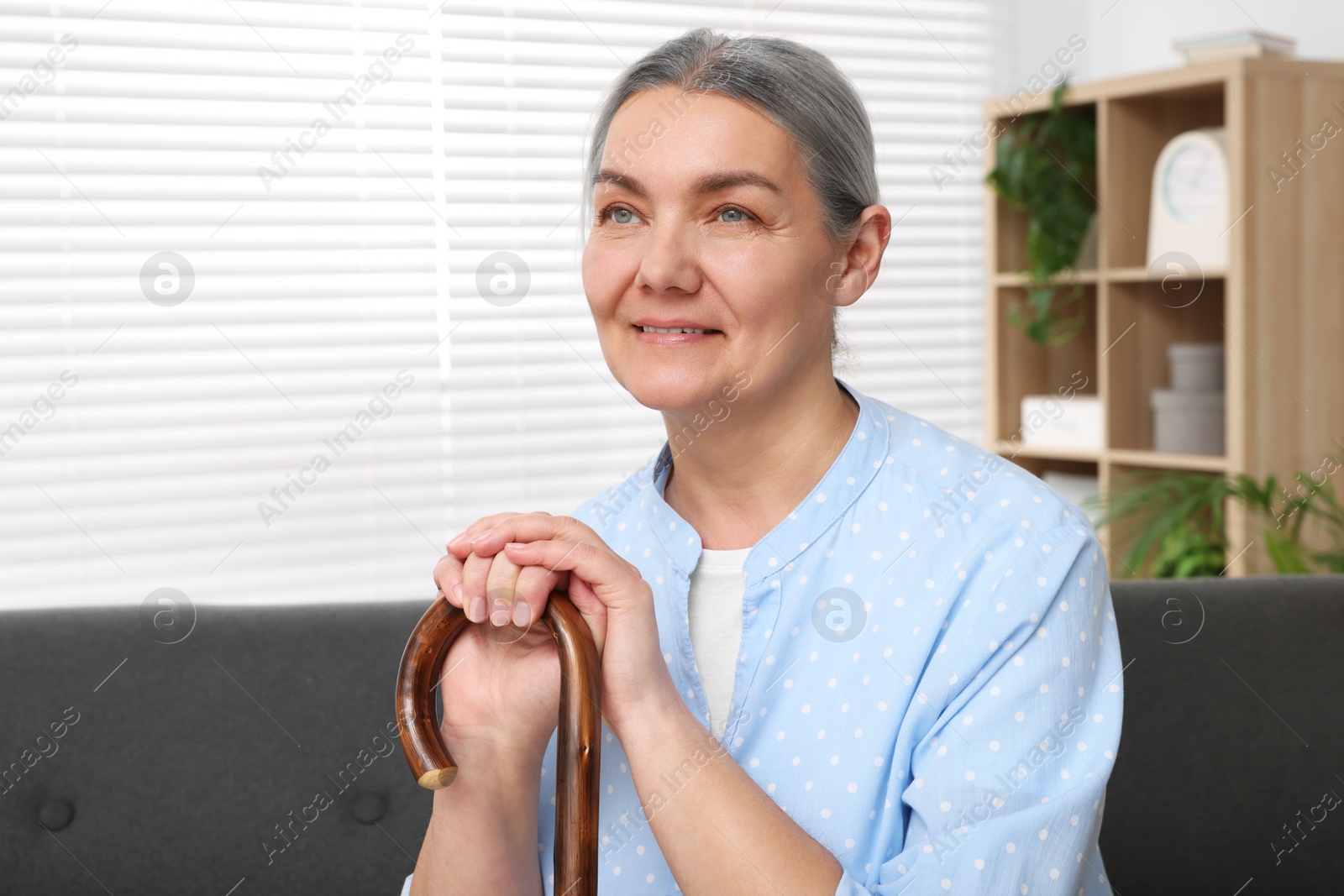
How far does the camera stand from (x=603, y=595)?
107cm

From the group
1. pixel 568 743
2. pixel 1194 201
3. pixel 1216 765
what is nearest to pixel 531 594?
pixel 568 743

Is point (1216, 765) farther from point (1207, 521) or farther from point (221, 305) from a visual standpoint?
point (221, 305)

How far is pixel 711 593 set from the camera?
128 centimetres

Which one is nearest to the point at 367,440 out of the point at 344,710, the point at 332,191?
the point at 332,191

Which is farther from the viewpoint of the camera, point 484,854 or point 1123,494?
point 1123,494

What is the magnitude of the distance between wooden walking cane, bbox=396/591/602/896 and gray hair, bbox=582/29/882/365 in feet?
1.74

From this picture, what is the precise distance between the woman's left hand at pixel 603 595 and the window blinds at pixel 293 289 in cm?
181

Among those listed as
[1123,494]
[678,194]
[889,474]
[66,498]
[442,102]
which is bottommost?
[1123,494]

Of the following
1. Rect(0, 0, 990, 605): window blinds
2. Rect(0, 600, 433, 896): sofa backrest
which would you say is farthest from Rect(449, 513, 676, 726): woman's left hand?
Rect(0, 0, 990, 605): window blinds

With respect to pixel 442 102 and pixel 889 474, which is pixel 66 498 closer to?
pixel 442 102

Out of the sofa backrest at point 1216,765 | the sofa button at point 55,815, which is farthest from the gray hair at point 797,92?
the sofa button at point 55,815

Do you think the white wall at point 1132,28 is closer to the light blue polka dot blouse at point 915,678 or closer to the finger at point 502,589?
the light blue polka dot blouse at point 915,678

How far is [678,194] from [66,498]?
2070mm

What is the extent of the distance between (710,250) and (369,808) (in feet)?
2.98
